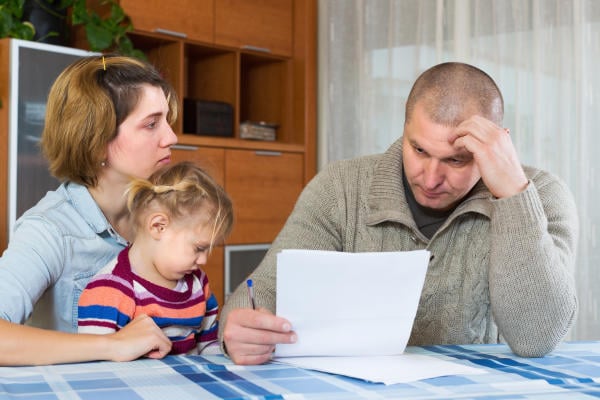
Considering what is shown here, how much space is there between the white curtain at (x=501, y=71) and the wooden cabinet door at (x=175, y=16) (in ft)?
2.52

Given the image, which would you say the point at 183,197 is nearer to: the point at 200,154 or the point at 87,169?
the point at 87,169

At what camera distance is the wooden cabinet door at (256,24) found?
4.05 meters

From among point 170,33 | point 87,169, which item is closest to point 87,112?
point 87,169

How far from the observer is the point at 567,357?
1.38 meters

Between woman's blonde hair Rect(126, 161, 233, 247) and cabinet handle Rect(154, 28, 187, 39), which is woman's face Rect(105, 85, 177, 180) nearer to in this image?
woman's blonde hair Rect(126, 161, 233, 247)

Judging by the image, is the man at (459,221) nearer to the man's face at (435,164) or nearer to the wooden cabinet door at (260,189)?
the man's face at (435,164)

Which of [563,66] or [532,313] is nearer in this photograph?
[532,313]

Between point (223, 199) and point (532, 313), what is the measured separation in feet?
2.12

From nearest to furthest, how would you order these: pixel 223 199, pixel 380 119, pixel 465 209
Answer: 1. pixel 223 199
2. pixel 465 209
3. pixel 380 119

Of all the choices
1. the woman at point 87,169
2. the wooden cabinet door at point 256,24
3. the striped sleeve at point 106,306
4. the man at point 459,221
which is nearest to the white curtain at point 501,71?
the wooden cabinet door at point 256,24

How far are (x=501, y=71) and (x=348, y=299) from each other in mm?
2650

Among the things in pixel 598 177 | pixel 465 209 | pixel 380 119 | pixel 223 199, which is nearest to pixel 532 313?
pixel 465 209

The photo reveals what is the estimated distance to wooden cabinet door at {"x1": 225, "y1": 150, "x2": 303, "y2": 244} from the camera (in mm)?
4039

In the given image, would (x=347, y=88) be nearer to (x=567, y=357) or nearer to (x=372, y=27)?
(x=372, y=27)
